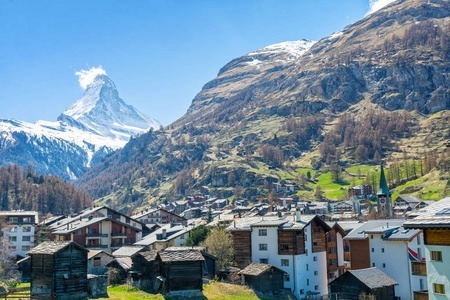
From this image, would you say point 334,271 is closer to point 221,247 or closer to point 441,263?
point 221,247

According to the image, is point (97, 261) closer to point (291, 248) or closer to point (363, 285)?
point (291, 248)

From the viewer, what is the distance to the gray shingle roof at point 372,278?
59372 millimetres

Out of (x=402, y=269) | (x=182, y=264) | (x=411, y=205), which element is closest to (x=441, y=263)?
(x=182, y=264)

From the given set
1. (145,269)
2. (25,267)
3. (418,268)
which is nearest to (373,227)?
(418,268)

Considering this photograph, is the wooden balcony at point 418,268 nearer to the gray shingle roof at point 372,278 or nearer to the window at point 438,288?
the gray shingle roof at point 372,278

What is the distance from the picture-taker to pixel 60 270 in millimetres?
50000

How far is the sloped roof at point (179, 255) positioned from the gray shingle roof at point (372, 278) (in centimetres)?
2170

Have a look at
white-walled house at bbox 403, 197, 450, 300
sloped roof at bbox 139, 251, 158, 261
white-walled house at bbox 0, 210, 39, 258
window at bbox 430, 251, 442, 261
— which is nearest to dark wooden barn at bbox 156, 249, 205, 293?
sloped roof at bbox 139, 251, 158, 261

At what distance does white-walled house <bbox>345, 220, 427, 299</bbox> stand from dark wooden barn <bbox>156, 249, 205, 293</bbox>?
31566 millimetres

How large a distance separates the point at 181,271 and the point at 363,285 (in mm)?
24787

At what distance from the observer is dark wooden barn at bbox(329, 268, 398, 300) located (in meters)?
59.2

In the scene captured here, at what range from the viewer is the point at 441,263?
19.9 meters

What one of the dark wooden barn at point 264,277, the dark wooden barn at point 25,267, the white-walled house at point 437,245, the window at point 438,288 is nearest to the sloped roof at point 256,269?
the dark wooden barn at point 264,277

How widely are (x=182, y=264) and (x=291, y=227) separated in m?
21.5
